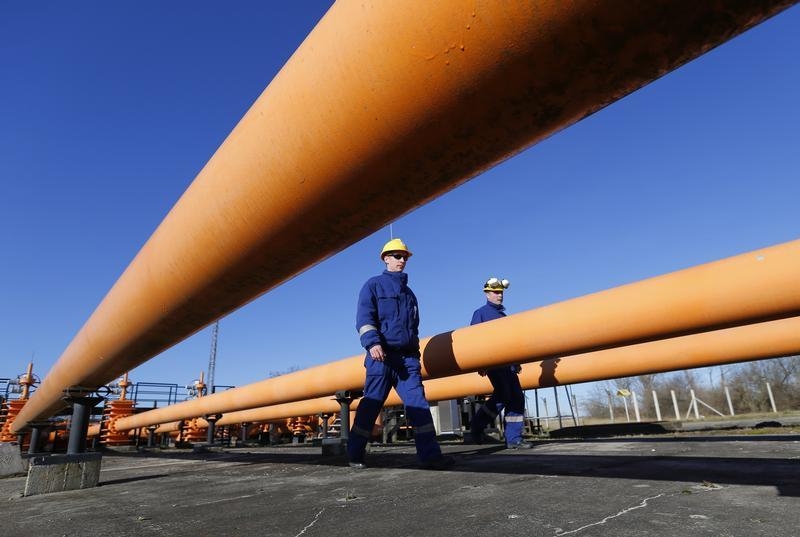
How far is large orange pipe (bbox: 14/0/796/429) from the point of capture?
0.63 meters

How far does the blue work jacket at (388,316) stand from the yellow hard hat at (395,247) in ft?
0.77

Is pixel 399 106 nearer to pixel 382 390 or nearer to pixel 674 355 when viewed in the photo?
pixel 382 390

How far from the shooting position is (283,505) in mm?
1983

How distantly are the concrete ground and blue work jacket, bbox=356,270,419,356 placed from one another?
2.65 ft

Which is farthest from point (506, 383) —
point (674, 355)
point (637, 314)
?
point (637, 314)

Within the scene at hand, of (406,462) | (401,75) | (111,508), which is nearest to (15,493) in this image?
(111,508)

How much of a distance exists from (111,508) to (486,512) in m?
1.75

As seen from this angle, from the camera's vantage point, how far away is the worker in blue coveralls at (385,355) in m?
3.28

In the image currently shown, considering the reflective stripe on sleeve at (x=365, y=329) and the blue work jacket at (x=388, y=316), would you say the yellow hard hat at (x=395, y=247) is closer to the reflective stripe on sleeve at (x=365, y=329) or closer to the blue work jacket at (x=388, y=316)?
the blue work jacket at (x=388, y=316)

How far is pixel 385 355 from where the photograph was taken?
3.38 meters

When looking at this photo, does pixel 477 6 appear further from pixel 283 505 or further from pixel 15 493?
pixel 15 493

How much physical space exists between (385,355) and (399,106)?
274 cm

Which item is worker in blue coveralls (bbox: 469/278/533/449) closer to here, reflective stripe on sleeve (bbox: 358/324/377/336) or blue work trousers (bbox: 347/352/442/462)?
blue work trousers (bbox: 347/352/442/462)

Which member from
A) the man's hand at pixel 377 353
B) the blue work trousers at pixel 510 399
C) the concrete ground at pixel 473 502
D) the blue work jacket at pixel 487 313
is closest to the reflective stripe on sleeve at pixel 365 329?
the man's hand at pixel 377 353
